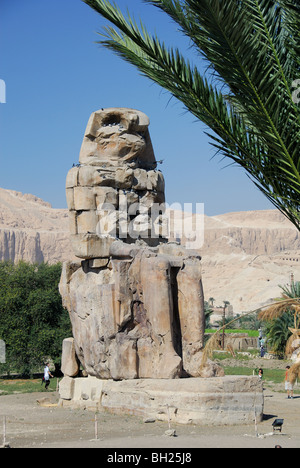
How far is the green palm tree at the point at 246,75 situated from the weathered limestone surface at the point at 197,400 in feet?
17.2

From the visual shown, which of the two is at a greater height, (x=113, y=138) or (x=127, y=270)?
(x=113, y=138)

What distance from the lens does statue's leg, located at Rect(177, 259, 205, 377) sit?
11.9 metres

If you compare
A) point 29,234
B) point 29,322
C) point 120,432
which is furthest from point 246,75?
point 29,234

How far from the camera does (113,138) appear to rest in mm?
13391

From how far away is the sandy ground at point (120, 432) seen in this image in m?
9.02

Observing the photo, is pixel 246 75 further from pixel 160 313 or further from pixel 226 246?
pixel 226 246

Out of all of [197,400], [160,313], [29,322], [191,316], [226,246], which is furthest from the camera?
[226,246]

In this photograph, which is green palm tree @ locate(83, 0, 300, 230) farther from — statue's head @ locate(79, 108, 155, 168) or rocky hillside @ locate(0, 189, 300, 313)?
rocky hillside @ locate(0, 189, 300, 313)

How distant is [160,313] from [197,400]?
165cm
